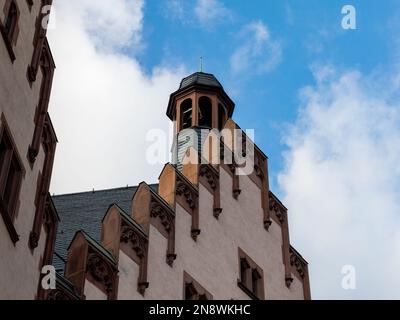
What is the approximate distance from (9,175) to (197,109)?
61.8ft

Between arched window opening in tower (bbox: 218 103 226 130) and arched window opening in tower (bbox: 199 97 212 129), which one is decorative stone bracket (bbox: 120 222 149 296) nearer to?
arched window opening in tower (bbox: 199 97 212 129)

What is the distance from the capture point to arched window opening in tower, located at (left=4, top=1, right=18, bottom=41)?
847 inches

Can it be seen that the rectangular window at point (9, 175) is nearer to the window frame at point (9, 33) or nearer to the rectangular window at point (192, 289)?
the window frame at point (9, 33)

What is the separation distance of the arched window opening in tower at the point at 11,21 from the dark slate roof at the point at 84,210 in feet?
22.8

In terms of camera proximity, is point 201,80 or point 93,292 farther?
point 201,80

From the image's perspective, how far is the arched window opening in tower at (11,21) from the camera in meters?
21.5

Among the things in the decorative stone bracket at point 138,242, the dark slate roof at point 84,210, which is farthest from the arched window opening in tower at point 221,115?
the decorative stone bracket at point 138,242

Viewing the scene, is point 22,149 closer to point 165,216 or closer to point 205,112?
point 165,216

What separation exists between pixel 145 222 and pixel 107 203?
701 cm

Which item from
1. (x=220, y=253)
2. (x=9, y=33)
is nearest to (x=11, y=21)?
(x=9, y=33)

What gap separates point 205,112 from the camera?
39.2 metres

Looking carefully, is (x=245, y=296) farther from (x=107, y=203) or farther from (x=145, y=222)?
(x=107, y=203)

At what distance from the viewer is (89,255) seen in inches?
931
